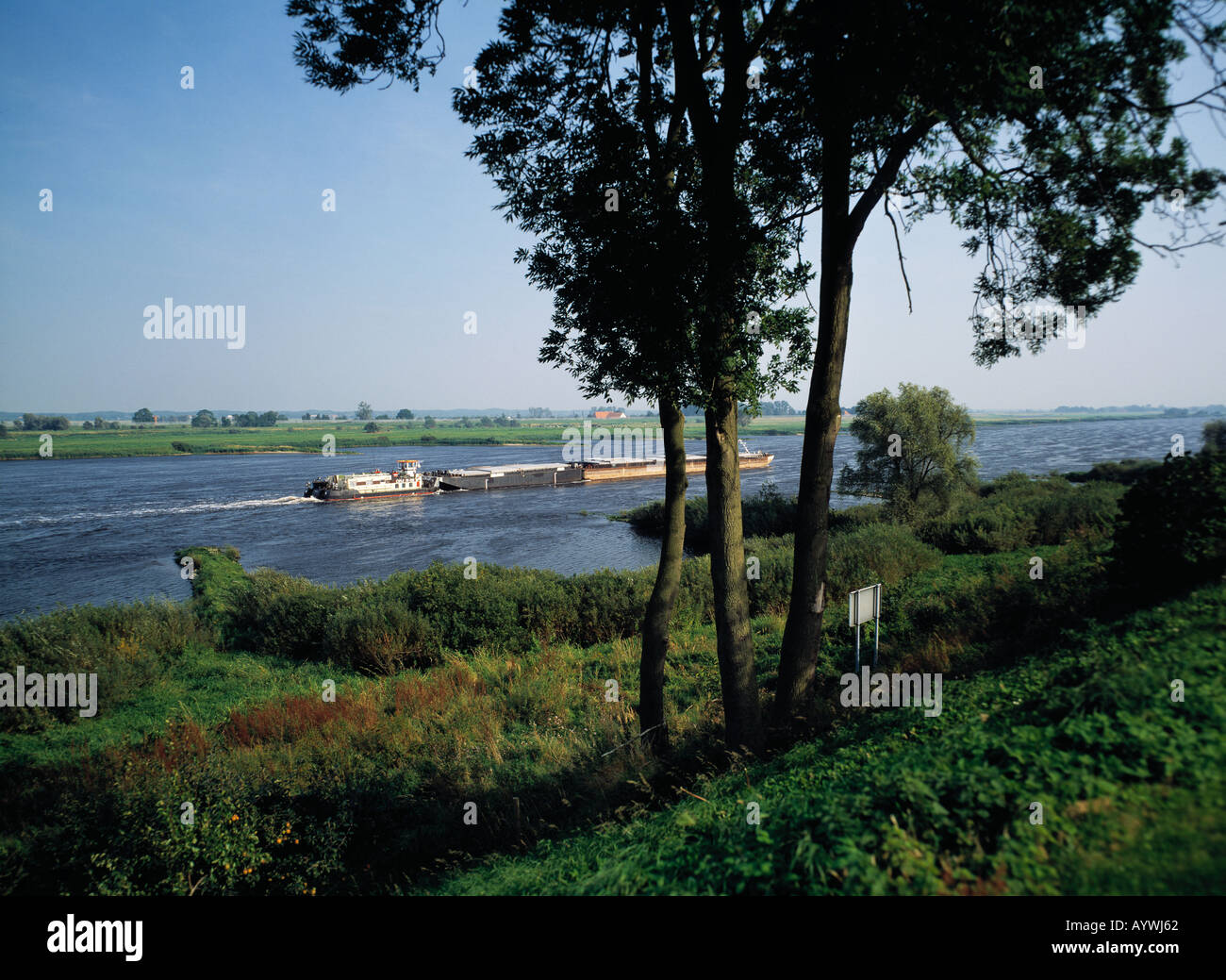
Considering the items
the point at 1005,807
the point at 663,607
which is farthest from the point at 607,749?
the point at 1005,807

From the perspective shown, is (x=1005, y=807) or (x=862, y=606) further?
(x=862, y=606)

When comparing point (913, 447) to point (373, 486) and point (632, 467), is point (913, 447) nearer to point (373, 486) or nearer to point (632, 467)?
point (373, 486)

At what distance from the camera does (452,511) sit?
5747cm

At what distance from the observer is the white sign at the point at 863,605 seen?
26.5 ft

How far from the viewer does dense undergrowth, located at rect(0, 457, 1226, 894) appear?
149 inches

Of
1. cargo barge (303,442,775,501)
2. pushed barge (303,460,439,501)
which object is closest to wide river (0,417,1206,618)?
pushed barge (303,460,439,501)

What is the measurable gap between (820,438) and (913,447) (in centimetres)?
3103

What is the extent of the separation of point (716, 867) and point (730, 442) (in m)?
4.80

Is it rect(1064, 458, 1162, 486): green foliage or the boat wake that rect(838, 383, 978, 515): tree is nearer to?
rect(1064, 458, 1162, 486): green foliage

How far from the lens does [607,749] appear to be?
913cm

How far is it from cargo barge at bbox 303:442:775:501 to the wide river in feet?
6.48

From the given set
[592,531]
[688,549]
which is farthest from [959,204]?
[592,531]

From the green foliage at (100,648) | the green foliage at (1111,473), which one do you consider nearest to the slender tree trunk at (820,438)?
the green foliage at (100,648)
